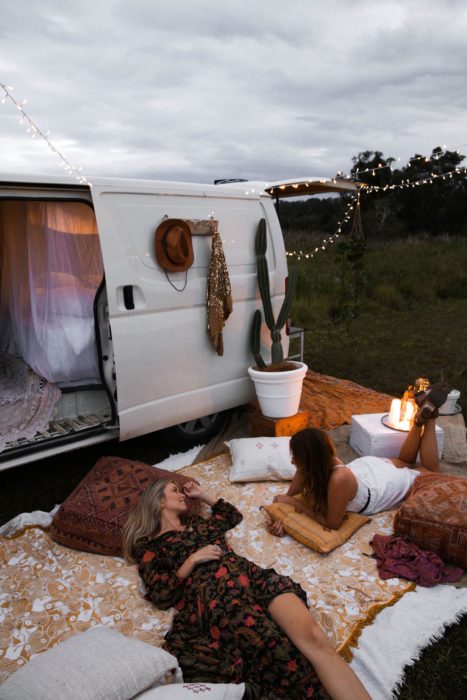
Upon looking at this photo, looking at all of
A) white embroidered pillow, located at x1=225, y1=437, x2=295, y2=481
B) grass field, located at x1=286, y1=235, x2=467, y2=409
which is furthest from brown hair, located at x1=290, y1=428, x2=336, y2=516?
grass field, located at x1=286, y1=235, x2=467, y2=409

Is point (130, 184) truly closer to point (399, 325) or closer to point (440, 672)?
point (440, 672)

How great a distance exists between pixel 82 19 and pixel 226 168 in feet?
12.1

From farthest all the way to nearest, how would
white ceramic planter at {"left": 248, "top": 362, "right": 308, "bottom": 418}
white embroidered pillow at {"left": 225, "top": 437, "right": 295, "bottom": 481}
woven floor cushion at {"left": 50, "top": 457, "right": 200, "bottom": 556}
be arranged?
white ceramic planter at {"left": 248, "top": 362, "right": 308, "bottom": 418}, white embroidered pillow at {"left": 225, "top": 437, "right": 295, "bottom": 481}, woven floor cushion at {"left": 50, "top": 457, "right": 200, "bottom": 556}

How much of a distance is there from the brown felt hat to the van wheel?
144 centimetres

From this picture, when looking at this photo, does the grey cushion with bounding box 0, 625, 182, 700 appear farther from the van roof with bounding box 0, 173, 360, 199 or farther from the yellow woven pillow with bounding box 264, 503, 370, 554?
the van roof with bounding box 0, 173, 360, 199

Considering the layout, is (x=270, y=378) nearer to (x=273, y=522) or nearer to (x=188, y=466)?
(x=188, y=466)

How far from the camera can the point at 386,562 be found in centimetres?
273

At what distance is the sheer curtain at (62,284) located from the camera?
4.38 m

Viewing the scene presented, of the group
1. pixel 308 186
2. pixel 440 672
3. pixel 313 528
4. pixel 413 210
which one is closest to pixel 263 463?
pixel 313 528

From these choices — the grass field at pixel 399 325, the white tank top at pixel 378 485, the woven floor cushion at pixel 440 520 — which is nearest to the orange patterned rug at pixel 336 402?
the grass field at pixel 399 325

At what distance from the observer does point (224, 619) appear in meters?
2.05

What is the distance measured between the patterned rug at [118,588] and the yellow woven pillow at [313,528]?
48 mm

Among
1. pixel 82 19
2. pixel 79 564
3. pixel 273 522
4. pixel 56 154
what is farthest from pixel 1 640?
pixel 82 19

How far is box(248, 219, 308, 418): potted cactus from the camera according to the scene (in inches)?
169
